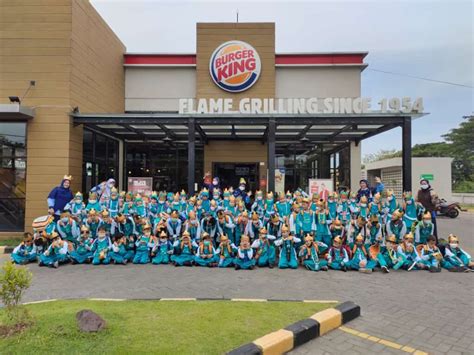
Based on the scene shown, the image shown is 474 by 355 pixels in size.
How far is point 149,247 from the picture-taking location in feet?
26.5

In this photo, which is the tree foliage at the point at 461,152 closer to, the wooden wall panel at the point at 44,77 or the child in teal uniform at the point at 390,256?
the child in teal uniform at the point at 390,256

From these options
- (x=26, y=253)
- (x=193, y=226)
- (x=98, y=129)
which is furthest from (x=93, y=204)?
(x=98, y=129)

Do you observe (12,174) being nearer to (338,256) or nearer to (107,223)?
(107,223)

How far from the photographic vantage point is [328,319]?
14.1 ft

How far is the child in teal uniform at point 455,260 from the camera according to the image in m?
7.32

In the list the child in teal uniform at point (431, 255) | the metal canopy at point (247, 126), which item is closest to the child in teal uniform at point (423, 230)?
the child in teal uniform at point (431, 255)

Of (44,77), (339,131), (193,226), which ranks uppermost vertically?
(44,77)

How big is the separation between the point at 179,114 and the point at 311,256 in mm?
6880

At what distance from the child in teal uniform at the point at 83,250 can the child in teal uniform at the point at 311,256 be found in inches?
214

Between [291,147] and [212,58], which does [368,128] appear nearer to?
[291,147]

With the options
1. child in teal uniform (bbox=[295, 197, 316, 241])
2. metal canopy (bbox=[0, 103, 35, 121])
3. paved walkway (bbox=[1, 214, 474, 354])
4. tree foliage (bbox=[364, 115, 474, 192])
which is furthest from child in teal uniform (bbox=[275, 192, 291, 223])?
tree foliage (bbox=[364, 115, 474, 192])

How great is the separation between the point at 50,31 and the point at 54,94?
2.31m

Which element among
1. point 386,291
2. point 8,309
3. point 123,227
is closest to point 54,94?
point 123,227

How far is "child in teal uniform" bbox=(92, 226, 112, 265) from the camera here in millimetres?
7882
